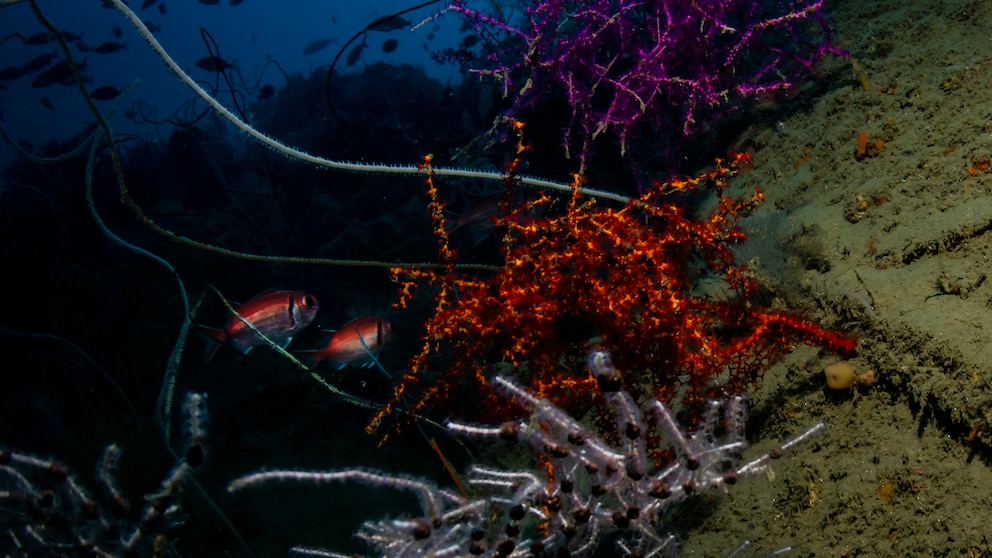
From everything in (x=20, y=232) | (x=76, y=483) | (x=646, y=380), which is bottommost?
(x=646, y=380)

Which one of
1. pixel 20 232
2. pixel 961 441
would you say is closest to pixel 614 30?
pixel 961 441

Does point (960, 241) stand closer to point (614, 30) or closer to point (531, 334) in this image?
point (531, 334)

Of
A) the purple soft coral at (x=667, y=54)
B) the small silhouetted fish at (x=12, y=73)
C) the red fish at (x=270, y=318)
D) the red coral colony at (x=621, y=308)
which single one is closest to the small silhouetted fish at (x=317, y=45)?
the small silhouetted fish at (x=12, y=73)

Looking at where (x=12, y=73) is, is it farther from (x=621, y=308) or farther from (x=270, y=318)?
(x=621, y=308)

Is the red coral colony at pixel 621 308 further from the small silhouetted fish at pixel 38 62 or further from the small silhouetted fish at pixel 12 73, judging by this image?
the small silhouetted fish at pixel 12 73

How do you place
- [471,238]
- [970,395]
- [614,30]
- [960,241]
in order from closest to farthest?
[970,395] < [960,241] < [614,30] < [471,238]

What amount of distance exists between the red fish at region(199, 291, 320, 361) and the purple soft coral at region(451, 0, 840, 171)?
8.61 feet

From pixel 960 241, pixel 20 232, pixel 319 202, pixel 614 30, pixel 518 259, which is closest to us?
pixel 960 241

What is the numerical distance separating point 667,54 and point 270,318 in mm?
3960

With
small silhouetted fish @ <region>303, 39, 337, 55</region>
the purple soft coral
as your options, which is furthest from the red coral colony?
small silhouetted fish @ <region>303, 39, 337, 55</region>

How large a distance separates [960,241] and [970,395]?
2.68 feet

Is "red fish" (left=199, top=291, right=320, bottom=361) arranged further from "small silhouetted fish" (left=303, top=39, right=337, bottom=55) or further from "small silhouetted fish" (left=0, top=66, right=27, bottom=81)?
"small silhouetted fish" (left=303, top=39, right=337, bottom=55)

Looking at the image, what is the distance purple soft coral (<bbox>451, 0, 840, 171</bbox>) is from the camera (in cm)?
411

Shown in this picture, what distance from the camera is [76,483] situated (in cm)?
221
